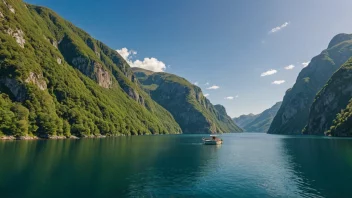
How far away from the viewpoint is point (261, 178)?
5334cm

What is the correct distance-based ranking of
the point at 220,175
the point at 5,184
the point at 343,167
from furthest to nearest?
the point at 343,167 → the point at 220,175 → the point at 5,184

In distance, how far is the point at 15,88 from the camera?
17438cm

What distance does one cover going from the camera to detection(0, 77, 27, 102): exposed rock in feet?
567

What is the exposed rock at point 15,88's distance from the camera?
17275 centimetres

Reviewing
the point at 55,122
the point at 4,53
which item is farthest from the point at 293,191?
the point at 4,53

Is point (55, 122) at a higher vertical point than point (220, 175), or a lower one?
higher

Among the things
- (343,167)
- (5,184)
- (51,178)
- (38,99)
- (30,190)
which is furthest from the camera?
(38,99)

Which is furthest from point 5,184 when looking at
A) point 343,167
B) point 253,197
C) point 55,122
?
point 55,122

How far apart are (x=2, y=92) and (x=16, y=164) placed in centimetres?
13591

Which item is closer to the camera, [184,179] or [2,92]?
[184,179]

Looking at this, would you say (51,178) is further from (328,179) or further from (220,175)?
(328,179)

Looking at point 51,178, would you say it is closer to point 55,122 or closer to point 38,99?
point 55,122

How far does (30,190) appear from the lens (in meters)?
37.9

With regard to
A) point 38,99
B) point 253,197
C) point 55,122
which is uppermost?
point 38,99
